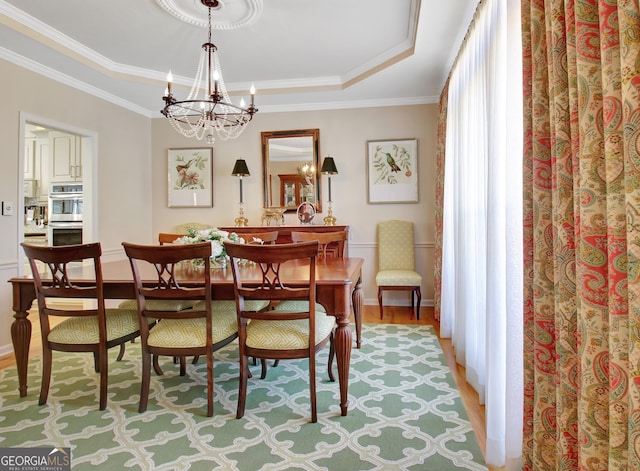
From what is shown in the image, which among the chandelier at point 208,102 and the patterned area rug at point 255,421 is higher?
the chandelier at point 208,102

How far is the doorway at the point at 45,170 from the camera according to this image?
3430 mm

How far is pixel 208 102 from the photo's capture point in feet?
8.42

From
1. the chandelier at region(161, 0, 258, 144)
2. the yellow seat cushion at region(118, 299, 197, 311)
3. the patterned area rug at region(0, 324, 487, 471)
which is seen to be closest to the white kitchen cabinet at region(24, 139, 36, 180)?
the chandelier at region(161, 0, 258, 144)

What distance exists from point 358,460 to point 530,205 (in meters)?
1.30

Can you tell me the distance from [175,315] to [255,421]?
0.72 m

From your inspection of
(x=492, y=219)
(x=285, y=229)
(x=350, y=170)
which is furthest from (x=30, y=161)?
(x=492, y=219)

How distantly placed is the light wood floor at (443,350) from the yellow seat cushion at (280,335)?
927 millimetres

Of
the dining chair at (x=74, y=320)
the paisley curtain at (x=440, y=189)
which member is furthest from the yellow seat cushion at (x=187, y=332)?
the paisley curtain at (x=440, y=189)

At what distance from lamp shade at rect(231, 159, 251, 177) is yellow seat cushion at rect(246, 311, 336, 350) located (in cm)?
294

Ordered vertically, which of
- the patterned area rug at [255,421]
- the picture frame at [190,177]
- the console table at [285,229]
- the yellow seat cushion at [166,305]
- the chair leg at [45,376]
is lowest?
the patterned area rug at [255,421]

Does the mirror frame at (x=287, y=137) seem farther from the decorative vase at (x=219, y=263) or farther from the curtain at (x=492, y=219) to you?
the decorative vase at (x=219, y=263)

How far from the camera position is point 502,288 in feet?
6.08

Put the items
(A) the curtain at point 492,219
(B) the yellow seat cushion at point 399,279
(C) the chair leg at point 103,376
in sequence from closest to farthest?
(A) the curtain at point 492,219 < (C) the chair leg at point 103,376 < (B) the yellow seat cushion at point 399,279

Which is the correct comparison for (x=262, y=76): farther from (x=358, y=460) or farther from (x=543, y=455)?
(x=543, y=455)
